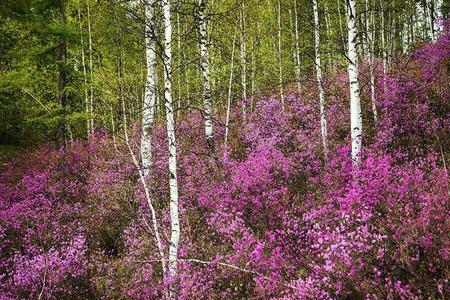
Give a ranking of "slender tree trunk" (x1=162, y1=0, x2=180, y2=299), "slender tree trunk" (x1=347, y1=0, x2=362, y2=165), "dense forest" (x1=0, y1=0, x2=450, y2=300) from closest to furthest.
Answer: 1. "dense forest" (x1=0, y1=0, x2=450, y2=300)
2. "slender tree trunk" (x1=162, y1=0, x2=180, y2=299)
3. "slender tree trunk" (x1=347, y1=0, x2=362, y2=165)

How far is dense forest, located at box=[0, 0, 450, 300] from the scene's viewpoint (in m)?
4.94

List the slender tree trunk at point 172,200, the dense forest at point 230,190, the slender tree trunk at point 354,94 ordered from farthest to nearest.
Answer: the slender tree trunk at point 354,94 → the slender tree trunk at point 172,200 → the dense forest at point 230,190

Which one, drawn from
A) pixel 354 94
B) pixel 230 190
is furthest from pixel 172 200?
pixel 354 94

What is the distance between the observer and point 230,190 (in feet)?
27.2

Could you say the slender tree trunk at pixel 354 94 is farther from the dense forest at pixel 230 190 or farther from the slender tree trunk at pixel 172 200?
the slender tree trunk at pixel 172 200

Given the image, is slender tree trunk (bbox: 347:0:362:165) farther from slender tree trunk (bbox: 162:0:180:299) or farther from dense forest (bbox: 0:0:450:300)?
slender tree trunk (bbox: 162:0:180:299)

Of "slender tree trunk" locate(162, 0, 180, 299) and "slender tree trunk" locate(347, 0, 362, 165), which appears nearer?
"slender tree trunk" locate(162, 0, 180, 299)

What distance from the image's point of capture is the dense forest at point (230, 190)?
4.94 m

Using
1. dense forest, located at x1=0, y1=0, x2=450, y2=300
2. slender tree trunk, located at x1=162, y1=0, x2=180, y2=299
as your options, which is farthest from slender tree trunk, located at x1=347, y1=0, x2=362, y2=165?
slender tree trunk, located at x1=162, y1=0, x2=180, y2=299

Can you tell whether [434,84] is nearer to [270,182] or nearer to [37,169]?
[270,182]

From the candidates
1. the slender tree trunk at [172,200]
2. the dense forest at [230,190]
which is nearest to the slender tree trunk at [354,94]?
the dense forest at [230,190]

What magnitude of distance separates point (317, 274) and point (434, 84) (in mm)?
9795

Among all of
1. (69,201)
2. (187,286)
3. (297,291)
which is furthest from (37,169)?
(297,291)

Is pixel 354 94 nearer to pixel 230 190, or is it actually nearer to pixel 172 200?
pixel 230 190
